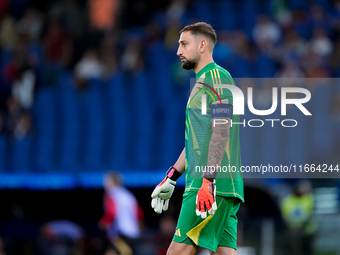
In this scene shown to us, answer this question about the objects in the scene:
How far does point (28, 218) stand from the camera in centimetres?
1112

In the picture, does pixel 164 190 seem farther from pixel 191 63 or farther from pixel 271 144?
pixel 271 144

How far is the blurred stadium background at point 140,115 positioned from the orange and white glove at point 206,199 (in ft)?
17.2

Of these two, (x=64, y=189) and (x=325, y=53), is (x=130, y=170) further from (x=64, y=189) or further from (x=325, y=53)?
(x=325, y=53)

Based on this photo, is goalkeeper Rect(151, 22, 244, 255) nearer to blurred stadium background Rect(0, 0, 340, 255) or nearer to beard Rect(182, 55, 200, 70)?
beard Rect(182, 55, 200, 70)

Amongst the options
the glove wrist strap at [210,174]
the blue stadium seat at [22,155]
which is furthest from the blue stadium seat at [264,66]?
the glove wrist strap at [210,174]

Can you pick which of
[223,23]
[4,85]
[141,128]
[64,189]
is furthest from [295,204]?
[4,85]

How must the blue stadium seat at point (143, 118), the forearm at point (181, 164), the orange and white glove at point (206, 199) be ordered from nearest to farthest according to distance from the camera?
the orange and white glove at point (206, 199) < the forearm at point (181, 164) < the blue stadium seat at point (143, 118)

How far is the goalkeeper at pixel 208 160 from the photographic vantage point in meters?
3.62

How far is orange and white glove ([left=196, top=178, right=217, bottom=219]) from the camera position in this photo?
3580 millimetres

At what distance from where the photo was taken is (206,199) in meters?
3.58

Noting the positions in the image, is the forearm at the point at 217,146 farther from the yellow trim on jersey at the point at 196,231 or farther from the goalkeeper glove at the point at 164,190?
the goalkeeper glove at the point at 164,190

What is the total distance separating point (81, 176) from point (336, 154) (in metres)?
4.19

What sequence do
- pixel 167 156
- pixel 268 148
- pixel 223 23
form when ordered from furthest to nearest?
pixel 223 23 < pixel 167 156 < pixel 268 148

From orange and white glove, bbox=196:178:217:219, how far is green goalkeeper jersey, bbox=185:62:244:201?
121mm
